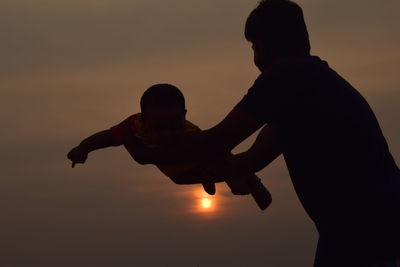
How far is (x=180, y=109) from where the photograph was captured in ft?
20.1

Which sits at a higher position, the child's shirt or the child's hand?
the child's shirt

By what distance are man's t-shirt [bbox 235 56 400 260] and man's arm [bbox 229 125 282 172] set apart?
2.15 feet

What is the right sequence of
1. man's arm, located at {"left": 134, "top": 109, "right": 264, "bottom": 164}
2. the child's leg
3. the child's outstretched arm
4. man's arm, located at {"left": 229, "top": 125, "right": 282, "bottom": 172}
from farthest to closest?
the child's outstretched arm
the child's leg
man's arm, located at {"left": 229, "top": 125, "right": 282, "bottom": 172}
man's arm, located at {"left": 134, "top": 109, "right": 264, "bottom": 164}

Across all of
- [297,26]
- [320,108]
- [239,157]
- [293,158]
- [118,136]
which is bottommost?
[118,136]

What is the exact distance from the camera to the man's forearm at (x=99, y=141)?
6.12m

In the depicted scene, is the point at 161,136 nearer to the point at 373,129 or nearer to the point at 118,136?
the point at 118,136

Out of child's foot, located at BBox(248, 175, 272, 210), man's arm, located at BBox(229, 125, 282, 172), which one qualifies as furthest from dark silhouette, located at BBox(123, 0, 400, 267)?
child's foot, located at BBox(248, 175, 272, 210)

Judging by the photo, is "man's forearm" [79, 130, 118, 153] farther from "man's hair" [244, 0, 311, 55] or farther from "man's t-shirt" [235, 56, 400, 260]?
"man's t-shirt" [235, 56, 400, 260]

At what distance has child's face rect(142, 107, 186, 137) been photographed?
584 cm

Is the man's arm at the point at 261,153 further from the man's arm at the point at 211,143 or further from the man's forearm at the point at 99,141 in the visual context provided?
the man's forearm at the point at 99,141

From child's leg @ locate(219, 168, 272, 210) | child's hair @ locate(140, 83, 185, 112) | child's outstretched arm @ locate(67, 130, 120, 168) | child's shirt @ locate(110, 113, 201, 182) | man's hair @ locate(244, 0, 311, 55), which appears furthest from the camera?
child's outstretched arm @ locate(67, 130, 120, 168)

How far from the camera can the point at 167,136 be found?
18.0 feet

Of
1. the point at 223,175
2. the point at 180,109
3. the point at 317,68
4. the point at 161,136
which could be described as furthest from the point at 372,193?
the point at 180,109

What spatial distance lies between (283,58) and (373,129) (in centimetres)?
68
